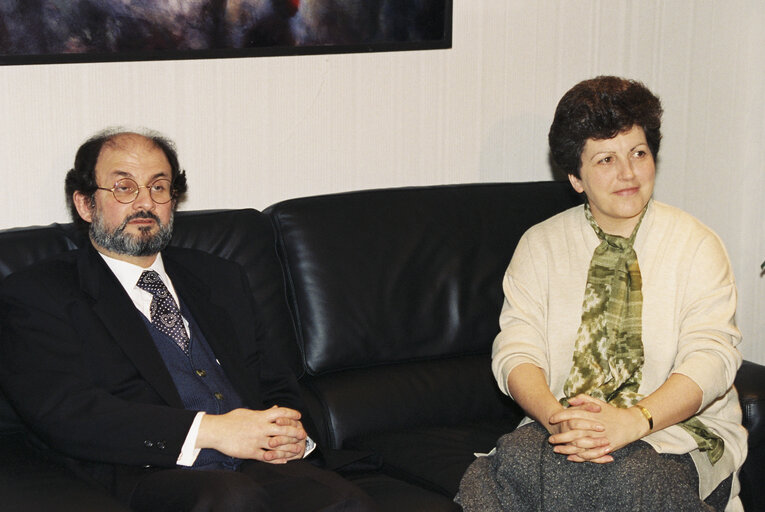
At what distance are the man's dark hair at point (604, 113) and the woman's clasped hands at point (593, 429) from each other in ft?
2.09

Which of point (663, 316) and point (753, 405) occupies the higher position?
point (663, 316)

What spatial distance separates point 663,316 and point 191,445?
1.14 m

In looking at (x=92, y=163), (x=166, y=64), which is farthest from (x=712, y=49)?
(x=92, y=163)

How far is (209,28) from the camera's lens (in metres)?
2.78

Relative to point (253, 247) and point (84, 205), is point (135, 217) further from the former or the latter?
point (253, 247)

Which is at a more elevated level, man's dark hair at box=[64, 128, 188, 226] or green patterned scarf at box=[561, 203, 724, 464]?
man's dark hair at box=[64, 128, 188, 226]

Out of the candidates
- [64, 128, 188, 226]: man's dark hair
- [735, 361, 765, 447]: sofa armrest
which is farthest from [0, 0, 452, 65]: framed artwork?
[735, 361, 765, 447]: sofa armrest

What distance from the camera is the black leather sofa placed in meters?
2.54

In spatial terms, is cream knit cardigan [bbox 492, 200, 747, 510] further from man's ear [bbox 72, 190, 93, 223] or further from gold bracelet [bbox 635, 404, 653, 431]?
man's ear [bbox 72, 190, 93, 223]

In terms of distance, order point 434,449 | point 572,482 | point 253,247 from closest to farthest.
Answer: point 572,482 → point 434,449 → point 253,247

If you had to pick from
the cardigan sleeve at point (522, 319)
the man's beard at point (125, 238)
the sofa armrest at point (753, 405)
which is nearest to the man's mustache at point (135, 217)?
the man's beard at point (125, 238)

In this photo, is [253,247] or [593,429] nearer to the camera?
[593,429]

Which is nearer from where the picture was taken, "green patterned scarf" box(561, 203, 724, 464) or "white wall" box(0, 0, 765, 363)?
"green patterned scarf" box(561, 203, 724, 464)

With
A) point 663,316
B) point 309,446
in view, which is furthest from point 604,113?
point 309,446
